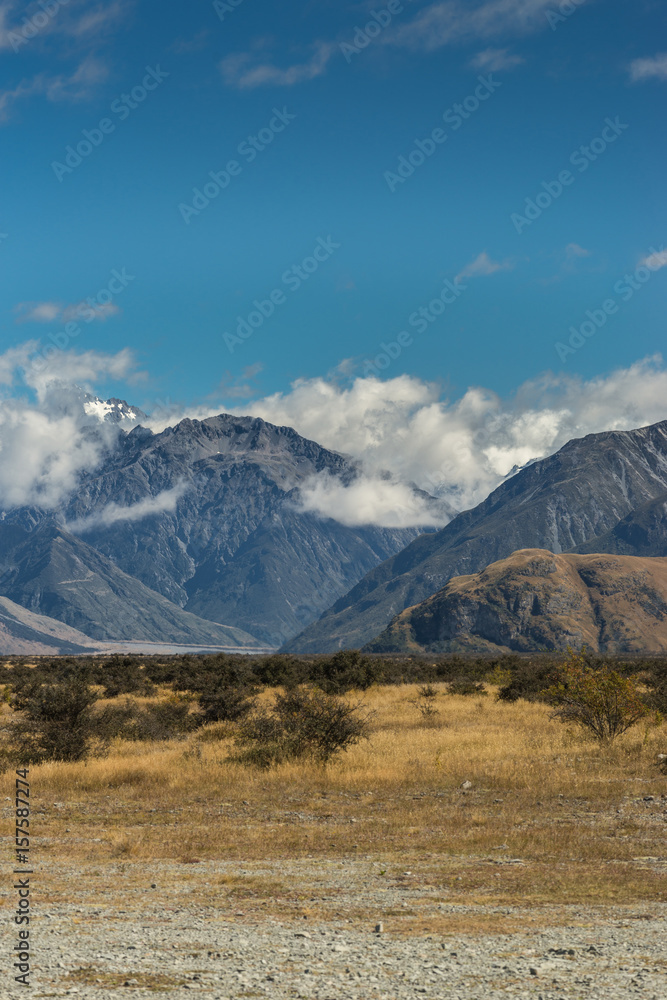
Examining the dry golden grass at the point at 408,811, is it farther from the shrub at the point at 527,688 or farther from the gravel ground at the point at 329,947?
the shrub at the point at 527,688

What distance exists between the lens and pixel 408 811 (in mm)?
18625

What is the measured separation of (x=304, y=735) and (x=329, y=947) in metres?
16.6

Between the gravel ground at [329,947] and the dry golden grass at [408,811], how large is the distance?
3.09 ft

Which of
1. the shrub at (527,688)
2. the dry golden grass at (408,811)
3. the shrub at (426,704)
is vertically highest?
the shrub at (527,688)

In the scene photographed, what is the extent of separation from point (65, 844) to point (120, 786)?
5.97 metres

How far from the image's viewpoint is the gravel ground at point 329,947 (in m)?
7.76

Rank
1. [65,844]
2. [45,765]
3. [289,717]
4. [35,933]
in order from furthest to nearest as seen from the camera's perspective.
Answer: [289,717], [45,765], [65,844], [35,933]

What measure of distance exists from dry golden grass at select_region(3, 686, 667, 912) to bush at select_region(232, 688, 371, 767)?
2.78ft

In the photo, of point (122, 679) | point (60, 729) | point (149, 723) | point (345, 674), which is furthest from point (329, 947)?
point (122, 679)

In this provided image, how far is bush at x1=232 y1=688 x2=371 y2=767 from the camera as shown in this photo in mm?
24844

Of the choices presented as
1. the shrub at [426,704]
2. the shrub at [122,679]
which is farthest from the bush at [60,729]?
the shrub at [122,679]

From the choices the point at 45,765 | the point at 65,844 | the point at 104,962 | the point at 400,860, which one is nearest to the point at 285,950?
the point at 104,962

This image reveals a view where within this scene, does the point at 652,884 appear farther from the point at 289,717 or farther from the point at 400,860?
the point at 289,717

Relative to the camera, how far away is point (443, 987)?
7773mm
